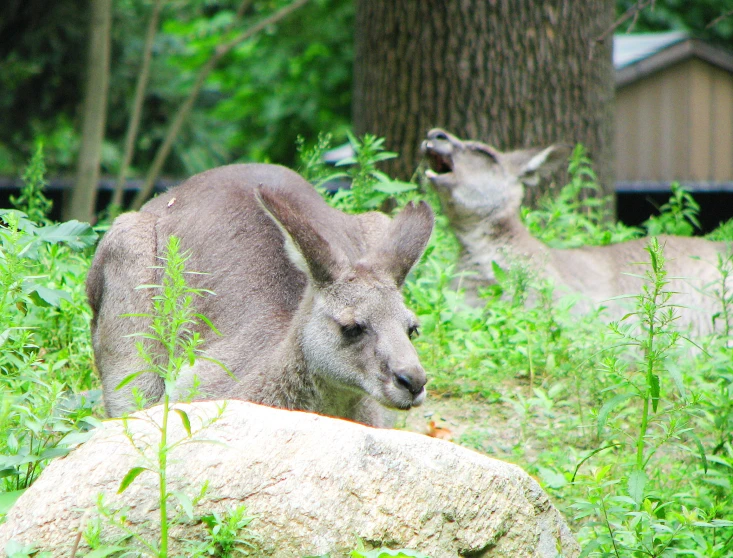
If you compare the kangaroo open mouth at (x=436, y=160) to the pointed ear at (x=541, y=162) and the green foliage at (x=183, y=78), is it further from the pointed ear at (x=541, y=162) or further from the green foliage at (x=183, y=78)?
the green foliage at (x=183, y=78)

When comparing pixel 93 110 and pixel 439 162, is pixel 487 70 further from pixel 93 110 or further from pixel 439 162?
pixel 93 110

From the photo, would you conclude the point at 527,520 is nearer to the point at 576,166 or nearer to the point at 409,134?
the point at 576,166

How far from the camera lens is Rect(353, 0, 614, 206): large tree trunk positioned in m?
8.80

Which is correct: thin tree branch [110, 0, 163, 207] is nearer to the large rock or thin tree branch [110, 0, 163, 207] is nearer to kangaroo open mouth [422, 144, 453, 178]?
kangaroo open mouth [422, 144, 453, 178]

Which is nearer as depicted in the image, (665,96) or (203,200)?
(203,200)

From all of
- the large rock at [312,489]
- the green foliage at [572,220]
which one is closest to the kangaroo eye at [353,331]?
the large rock at [312,489]

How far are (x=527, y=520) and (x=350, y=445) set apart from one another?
736 mm

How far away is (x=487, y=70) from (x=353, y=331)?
4764mm

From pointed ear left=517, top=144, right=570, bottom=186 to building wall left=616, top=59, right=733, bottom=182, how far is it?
11.0 m

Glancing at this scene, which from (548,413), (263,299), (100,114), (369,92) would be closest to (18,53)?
(100,114)

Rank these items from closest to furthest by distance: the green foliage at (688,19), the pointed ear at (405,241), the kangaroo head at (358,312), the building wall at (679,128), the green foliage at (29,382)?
the green foliage at (29,382) < the kangaroo head at (358,312) < the pointed ear at (405,241) < the building wall at (679,128) < the green foliage at (688,19)

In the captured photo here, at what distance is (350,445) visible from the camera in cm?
347

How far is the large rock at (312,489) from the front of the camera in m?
3.27

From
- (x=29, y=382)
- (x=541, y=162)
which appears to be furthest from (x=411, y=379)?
(x=541, y=162)
